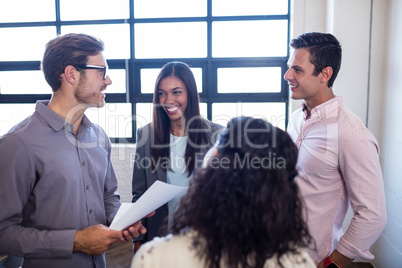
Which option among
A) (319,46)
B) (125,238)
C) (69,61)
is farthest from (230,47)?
(125,238)

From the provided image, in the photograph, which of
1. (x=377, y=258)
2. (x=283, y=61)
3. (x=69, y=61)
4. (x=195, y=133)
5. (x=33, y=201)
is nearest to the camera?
(x=33, y=201)

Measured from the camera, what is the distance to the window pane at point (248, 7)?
3.06m

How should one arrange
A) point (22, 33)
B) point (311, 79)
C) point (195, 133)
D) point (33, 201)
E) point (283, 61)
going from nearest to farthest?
1. point (33, 201)
2. point (311, 79)
3. point (195, 133)
4. point (283, 61)
5. point (22, 33)

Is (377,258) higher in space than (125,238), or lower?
lower

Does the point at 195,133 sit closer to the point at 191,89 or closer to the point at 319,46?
the point at 191,89

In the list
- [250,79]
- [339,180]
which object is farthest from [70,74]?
[250,79]

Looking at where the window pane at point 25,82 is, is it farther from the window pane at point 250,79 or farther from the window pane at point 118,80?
the window pane at point 250,79

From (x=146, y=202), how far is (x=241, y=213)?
442 millimetres

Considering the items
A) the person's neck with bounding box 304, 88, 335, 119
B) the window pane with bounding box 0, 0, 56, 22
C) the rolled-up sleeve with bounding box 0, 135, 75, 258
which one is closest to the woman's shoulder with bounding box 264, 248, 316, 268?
the rolled-up sleeve with bounding box 0, 135, 75, 258

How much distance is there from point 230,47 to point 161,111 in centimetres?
167

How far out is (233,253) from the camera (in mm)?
724

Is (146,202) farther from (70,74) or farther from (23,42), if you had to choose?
(23,42)

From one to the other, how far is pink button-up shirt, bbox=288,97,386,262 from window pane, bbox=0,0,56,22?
3.07 meters

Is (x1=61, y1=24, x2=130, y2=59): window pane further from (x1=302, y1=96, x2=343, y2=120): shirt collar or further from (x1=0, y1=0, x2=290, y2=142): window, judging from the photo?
(x1=302, y1=96, x2=343, y2=120): shirt collar
